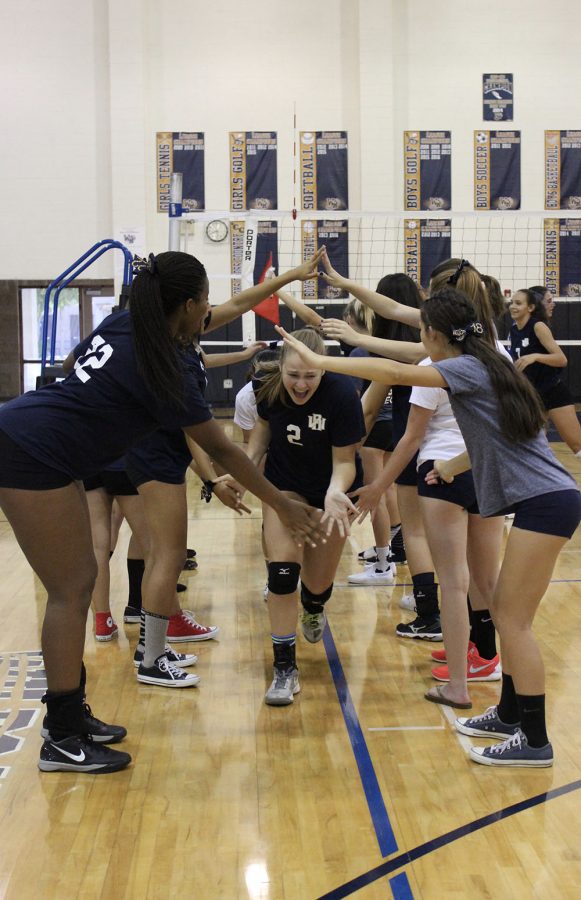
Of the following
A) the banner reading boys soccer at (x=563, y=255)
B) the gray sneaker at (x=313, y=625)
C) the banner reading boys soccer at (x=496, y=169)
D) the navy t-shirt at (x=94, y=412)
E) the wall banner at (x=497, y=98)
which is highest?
the wall banner at (x=497, y=98)

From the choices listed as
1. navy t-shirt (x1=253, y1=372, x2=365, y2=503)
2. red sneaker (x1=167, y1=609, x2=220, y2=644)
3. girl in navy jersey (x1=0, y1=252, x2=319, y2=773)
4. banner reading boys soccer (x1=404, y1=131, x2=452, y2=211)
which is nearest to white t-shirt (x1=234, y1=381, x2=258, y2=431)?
red sneaker (x1=167, y1=609, x2=220, y2=644)

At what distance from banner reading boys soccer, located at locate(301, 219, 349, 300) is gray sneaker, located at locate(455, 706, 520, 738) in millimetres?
11123

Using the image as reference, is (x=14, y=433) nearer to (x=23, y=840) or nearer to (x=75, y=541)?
(x=75, y=541)

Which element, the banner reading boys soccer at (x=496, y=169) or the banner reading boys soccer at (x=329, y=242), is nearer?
the banner reading boys soccer at (x=329, y=242)

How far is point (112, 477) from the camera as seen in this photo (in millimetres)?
4449

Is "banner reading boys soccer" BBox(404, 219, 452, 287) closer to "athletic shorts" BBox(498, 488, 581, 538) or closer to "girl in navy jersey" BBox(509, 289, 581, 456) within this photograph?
"girl in navy jersey" BBox(509, 289, 581, 456)

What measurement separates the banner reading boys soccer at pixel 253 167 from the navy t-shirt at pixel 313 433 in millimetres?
11026

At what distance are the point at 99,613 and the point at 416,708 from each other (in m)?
1.67

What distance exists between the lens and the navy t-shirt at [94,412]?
2.82 metres

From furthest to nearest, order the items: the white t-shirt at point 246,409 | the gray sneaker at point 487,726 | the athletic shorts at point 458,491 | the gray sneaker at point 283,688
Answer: the white t-shirt at point 246,409
the gray sneaker at point 283,688
the athletic shorts at point 458,491
the gray sneaker at point 487,726

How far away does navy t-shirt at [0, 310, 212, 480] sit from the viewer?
282cm

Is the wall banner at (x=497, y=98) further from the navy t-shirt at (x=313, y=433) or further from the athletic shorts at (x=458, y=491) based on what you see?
the athletic shorts at (x=458, y=491)

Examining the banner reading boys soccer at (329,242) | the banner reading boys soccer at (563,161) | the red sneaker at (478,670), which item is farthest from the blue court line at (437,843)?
the banner reading boys soccer at (563,161)

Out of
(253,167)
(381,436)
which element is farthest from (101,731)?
(253,167)
